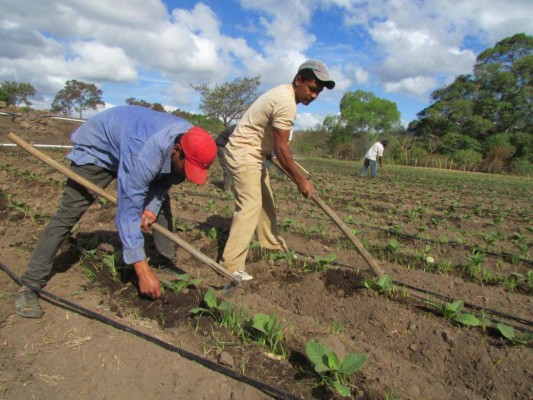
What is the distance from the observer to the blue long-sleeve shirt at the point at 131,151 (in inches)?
101

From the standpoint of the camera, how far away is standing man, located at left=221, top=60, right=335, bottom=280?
332cm

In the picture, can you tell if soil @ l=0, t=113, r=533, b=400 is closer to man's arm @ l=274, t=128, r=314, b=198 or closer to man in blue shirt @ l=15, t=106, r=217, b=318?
man in blue shirt @ l=15, t=106, r=217, b=318

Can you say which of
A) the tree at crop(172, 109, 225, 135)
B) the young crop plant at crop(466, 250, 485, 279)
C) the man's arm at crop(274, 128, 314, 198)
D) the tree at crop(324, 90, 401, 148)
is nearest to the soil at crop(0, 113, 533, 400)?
the young crop plant at crop(466, 250, 485, 279)

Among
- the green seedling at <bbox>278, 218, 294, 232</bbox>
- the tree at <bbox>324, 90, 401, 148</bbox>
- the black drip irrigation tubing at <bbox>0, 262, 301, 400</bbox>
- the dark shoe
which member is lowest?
the dark shoe

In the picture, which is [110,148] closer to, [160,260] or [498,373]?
[160,260]

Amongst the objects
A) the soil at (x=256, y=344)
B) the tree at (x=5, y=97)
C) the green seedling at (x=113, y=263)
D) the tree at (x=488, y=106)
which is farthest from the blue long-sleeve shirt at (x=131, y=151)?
the tree at (x=488, y=106)

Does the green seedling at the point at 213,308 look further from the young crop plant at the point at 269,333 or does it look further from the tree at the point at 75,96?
the tree at the point at 75,96

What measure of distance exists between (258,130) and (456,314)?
2.23m

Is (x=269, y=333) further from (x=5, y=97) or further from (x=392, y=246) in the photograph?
(x=5, y=97)

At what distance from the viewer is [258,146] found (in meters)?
3.68

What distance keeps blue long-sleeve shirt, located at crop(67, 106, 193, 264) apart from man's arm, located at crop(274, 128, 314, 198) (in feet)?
2.90

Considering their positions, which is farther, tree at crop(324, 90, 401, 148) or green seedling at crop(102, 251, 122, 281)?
tree at crop(324, 90, 401, 148)

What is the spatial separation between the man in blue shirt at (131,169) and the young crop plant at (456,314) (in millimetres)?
2095

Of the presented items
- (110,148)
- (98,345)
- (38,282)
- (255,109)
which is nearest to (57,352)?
(98,345)
